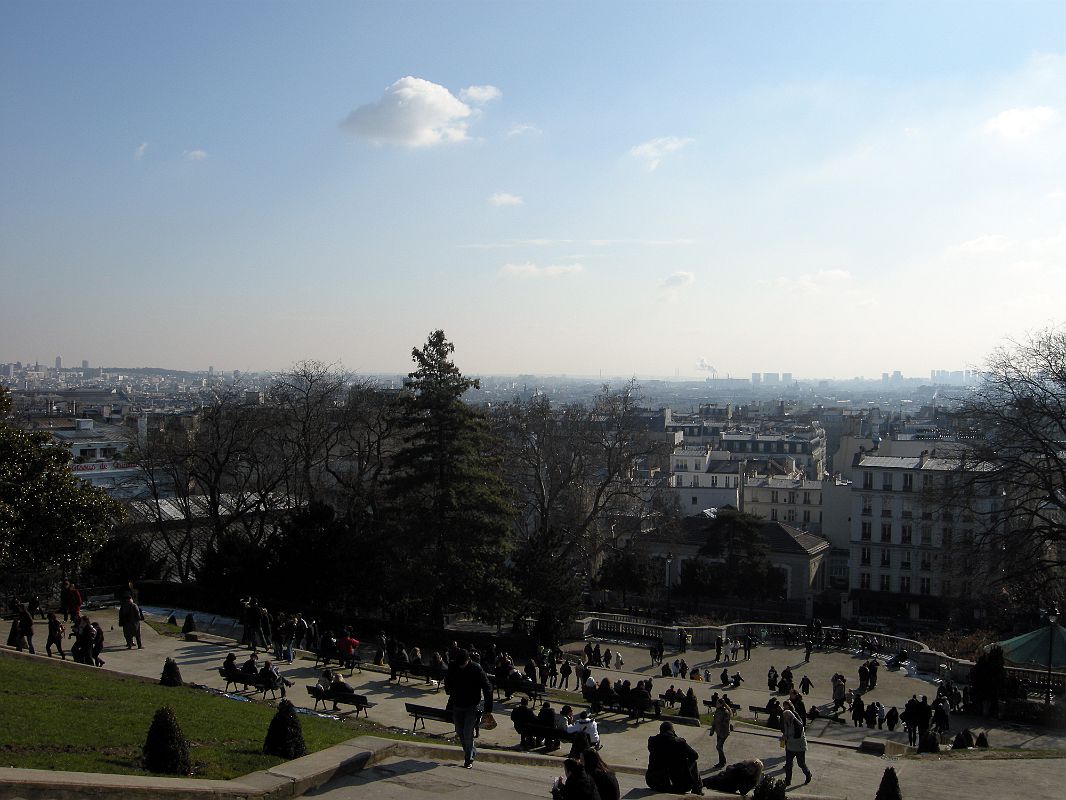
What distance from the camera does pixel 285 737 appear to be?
1200 cm

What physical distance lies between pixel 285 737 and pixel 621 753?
22.9ft

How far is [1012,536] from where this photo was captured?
90.2 ft

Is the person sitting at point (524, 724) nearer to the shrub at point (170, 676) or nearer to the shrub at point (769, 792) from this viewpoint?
the shrub at point (769, 792)

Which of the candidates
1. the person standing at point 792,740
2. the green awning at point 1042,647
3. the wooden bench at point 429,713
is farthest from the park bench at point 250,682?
the green awning at point 1042,647

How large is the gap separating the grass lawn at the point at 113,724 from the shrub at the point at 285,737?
18cm

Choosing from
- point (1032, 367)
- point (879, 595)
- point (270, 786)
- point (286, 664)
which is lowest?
point (879, 595)

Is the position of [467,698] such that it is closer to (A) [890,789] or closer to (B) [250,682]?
(A) [890,789]

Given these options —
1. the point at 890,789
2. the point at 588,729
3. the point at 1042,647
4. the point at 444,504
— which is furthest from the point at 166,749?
the point at 1042,647

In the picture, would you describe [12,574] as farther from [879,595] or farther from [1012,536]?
[879,595]

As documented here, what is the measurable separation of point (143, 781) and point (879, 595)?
174 ft

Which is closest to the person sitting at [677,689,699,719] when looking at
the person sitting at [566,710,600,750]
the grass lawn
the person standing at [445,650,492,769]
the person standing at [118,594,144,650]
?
the person sitting at [566,710,600,750]

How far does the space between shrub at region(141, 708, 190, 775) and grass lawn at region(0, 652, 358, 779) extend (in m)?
0.18

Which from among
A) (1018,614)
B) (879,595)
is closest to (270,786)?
(1018,614)

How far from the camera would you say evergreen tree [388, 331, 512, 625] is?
30.2m
